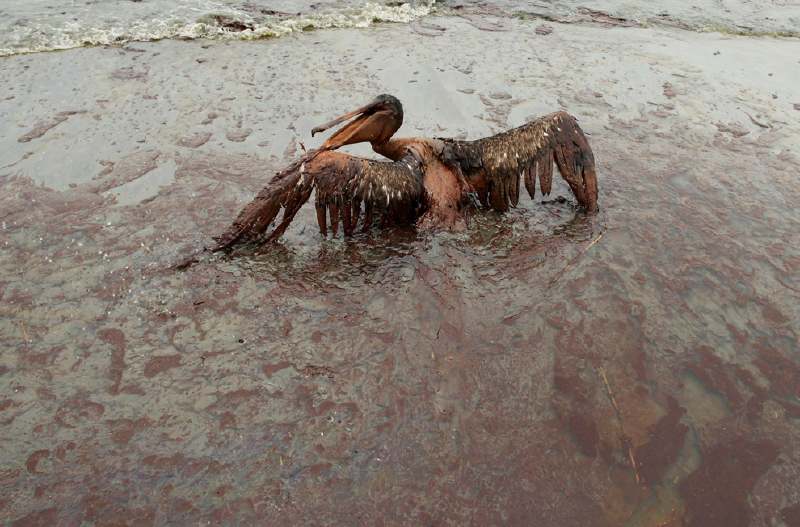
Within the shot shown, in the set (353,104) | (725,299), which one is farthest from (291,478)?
(353,104)

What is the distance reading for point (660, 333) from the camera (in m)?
3.77

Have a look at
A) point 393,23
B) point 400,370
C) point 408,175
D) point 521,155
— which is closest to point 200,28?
point 393,23

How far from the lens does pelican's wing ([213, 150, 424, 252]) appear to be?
148 inches

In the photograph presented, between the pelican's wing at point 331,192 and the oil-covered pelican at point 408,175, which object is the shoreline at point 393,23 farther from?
the pelican's wing at point 331,192

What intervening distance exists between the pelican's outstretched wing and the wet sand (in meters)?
0.32

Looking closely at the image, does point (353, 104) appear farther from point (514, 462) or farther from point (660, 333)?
point (514, 462)

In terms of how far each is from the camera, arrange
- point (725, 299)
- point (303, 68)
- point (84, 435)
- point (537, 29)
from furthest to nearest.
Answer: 1. point (537, 29)
2. point (303, 68)
3. point (725, 299)
4. point (84, 435)

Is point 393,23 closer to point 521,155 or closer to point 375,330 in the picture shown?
point 521,155

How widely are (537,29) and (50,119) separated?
6151 mm

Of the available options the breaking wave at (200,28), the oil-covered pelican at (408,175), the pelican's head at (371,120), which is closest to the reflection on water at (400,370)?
the oil-covered pelican at (408,175)

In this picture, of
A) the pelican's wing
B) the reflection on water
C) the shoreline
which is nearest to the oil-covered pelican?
the pelican's wing

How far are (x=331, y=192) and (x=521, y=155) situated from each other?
150 cm

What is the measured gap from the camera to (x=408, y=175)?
13.5 feet

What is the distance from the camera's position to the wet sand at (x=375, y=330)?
2.76 m
